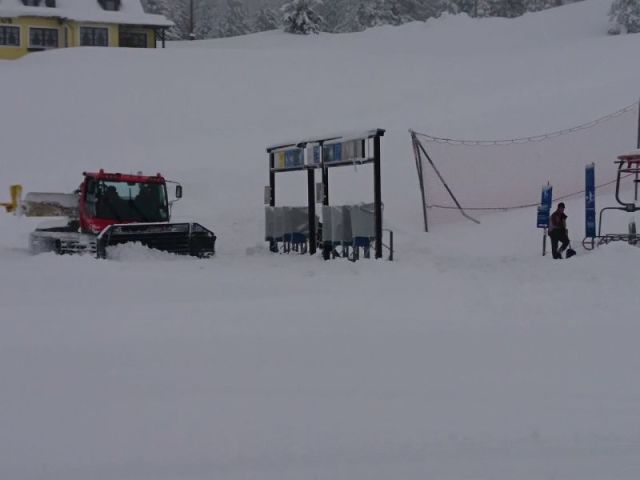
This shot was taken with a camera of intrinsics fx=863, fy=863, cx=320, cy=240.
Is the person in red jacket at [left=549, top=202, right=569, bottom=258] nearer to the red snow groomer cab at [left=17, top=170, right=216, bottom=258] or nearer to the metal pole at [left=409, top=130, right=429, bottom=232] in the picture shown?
the metal pole at [left=409, top=130, right=429, bottom=232]

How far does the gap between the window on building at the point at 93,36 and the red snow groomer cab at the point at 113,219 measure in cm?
3582

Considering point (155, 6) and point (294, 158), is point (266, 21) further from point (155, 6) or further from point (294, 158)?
point (294, 158)

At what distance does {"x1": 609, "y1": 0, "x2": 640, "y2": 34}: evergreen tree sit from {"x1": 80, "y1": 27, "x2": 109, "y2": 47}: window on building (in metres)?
29.9

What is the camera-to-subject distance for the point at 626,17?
48.8 m

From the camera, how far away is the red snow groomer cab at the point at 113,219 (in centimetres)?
1616

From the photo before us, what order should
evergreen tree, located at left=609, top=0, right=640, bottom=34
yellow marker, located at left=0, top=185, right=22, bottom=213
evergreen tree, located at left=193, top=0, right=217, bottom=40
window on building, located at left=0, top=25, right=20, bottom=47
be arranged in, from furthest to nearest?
evergreen tree, located at left=193, top=0, right=217, bottom=40 → window on building, located at left=0, top=25, right=20, bottom=47 → evergreen tree, located at left=609, top=0, right=640, bottom=34 → yellow marker, located at left=0, top=185, right=22, bottom=213

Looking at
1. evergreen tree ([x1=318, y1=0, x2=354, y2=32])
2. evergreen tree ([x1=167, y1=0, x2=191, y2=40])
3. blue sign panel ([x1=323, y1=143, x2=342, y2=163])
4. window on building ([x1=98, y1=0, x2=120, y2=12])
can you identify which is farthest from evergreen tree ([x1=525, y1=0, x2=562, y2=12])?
blue sign panel ([x1=323, y1=143, x2=342, y2=163])

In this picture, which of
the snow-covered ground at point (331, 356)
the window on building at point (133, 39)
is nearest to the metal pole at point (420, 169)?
the snow-covered ground at point (331, 356)

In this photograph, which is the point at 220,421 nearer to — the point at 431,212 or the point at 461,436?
the point at 461,436

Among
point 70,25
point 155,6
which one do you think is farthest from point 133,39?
point 155,6

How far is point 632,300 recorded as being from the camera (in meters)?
10.7

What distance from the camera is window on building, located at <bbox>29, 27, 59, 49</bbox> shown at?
166 feet

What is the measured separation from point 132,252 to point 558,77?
26036 mm

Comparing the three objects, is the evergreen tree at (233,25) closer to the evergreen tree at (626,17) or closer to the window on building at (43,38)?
the window on building at (43,38)
